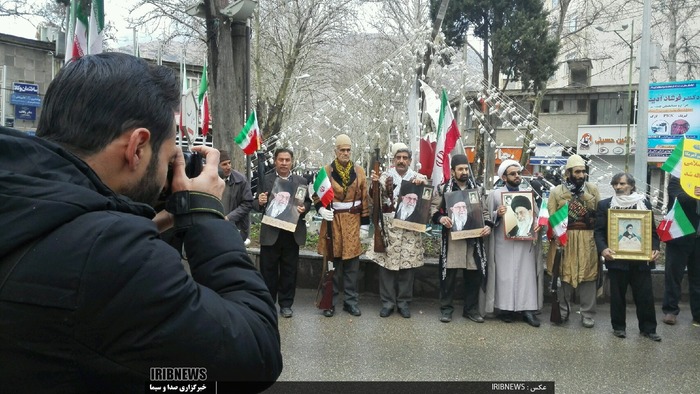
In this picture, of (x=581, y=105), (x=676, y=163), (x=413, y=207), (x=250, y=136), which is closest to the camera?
(x=676, y=163)

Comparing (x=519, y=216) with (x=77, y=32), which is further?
(x=519, y=216)

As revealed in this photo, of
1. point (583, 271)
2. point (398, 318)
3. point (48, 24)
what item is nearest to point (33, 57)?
point (48, 24)

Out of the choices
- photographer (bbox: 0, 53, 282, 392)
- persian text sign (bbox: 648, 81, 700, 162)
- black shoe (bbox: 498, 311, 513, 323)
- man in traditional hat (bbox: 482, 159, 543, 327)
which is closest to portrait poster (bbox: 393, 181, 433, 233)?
man in traditional hat (bbox: 482, 159, 543, 327)

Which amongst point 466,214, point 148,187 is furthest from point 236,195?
point 148,187

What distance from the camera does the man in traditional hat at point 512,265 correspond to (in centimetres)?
692

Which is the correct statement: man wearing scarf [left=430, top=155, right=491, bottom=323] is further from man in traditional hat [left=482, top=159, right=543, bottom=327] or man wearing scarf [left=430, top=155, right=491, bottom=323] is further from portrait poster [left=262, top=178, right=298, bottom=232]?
portrait poster [left=262, top=178, right=298, bottom=232]

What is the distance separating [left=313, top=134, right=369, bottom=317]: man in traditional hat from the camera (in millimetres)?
7141

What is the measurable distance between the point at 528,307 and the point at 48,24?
2366 cm

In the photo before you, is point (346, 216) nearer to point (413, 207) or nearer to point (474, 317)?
point (413, 207)

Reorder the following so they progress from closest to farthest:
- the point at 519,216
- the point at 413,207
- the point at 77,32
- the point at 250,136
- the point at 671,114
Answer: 1. the point at 77,32
2. the point at 519,216
3. the point at 413,207
4. the point at 250,136
5. the point at 671,114

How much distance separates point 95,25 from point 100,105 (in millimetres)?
5065

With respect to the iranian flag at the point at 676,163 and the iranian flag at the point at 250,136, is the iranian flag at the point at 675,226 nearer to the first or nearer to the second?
the iranian flag at the point at 676,163

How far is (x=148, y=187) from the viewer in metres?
1.24

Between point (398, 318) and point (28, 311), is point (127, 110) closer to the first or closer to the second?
point (28, 311)
